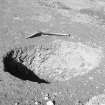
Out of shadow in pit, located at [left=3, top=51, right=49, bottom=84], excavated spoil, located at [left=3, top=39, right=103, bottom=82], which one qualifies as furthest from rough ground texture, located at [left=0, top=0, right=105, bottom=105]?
excavated spoil, located at [left=3, top=39, right=103, bottom=82]

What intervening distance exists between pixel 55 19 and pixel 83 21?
4.84 feet

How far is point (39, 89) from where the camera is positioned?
21.3 feet

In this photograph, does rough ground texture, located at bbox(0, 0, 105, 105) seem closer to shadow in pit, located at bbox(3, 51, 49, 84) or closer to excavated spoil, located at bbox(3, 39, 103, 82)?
shadow in pit, located at bbox(3, 51, 49, 84)

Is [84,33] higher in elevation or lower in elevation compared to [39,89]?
lower

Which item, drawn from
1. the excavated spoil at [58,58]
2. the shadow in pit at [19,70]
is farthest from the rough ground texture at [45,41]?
the excavated spoil at [58,58]

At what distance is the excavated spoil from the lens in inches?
342

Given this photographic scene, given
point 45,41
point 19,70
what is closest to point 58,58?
point 45,41

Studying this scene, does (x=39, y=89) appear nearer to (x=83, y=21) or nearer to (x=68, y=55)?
(x=68, y=55)

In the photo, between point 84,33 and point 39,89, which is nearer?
point 39,89

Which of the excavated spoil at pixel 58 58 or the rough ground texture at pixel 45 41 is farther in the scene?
the excavated spoil at pixel 58 58

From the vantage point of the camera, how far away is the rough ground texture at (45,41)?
631 cm

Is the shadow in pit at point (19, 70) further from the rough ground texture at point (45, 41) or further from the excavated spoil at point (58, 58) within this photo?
the excavated spoil at point (58, 58)

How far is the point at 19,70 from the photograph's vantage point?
868cm

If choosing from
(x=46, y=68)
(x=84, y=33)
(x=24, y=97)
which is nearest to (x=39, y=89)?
(x=24, y=97)
